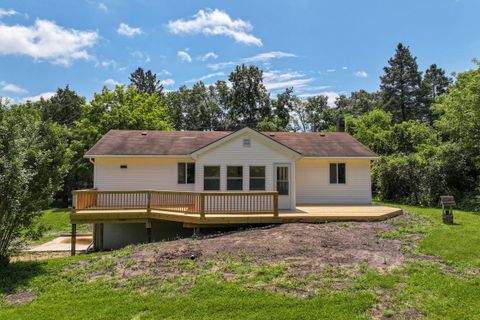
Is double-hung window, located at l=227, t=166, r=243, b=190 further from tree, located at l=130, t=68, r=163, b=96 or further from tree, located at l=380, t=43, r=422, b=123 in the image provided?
tree, located at l=130, t=68, r=163, b=96

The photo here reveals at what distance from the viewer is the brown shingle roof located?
1600 cm

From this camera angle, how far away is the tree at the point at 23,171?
7289 millimetres

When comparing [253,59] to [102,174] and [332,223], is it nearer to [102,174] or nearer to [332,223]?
[102,174]

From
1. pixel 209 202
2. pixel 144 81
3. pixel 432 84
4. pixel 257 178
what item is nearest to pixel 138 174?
pixel 209 202

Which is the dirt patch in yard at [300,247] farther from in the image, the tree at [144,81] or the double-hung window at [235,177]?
the tree at [144,81]

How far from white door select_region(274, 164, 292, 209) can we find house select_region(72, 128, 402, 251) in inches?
0.5

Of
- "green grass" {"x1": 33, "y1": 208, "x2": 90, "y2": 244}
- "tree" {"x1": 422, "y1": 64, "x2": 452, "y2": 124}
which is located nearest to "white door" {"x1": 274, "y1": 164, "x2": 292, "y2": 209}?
"green grass" {"x1": 33, "y1": 208, "x2": 90, "y2": 244}

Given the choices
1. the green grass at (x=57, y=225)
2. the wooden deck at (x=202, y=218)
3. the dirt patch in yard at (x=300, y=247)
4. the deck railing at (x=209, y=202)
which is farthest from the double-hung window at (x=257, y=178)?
the green grass at (x=57, y=225)

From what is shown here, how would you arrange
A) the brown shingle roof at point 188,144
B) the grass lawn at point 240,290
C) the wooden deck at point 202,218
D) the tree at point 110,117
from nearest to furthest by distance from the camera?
the grass lawn at point 240,290
the wooden deck at point 202,218
the brown shingle roof at point 188,144
the tree at point 110,117

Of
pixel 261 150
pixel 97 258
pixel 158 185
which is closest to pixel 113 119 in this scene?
pixel 158 185

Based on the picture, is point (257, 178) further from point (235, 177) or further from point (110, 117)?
point (110, 117)

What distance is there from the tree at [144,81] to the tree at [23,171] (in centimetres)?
4611

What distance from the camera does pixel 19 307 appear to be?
18.7 feet

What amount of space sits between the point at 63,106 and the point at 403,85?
47945mm
